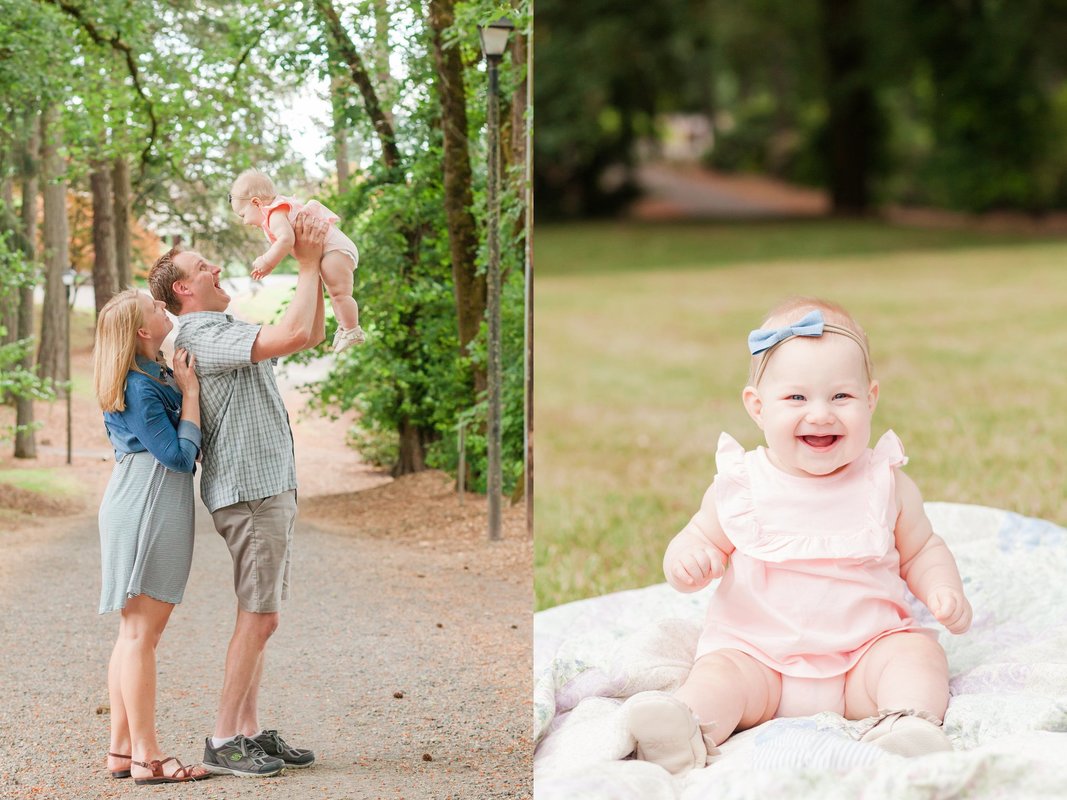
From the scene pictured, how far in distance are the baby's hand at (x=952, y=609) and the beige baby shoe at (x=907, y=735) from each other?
177 mm

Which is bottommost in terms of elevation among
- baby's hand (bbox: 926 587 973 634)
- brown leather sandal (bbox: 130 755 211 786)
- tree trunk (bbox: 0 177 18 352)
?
brown leather sandal (bbox: 130 755 211 786)

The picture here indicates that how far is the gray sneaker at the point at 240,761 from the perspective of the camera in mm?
1946

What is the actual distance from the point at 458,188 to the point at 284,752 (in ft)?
3.12

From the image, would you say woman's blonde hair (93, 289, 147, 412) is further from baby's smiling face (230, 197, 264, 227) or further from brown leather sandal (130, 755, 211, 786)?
brown leather sandal (130, 755, 211, 786)

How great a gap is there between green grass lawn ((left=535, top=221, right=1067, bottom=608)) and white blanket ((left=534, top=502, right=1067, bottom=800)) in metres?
0.74

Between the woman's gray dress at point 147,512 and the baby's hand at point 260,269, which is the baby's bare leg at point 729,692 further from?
the baby's hand at point 260,269

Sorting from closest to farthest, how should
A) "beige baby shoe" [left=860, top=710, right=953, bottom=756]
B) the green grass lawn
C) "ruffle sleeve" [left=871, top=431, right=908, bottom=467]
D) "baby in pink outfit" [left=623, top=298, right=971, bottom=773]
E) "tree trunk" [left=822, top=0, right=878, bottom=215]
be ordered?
1. "beige baby shoe" [left=860, top=710, right=953, bottom=756]
2. "baby in pink outfit" [left=623, top=298, right=971, bottom=773]
3. "ruffle sleeve" [left=871, top=431, right=908, bottom=467]
4. the green grass lawn
5. "tree trunk" [left=822, top=0, right=878, bottom=215]

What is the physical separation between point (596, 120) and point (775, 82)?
4.55 m

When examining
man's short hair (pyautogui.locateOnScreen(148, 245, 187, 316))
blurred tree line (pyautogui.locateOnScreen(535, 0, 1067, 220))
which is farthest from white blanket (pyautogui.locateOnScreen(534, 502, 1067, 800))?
blurred tree line (pyautogui.locateOnScreen(535, 0, 1067, 220))

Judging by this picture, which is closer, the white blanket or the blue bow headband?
the white blanket

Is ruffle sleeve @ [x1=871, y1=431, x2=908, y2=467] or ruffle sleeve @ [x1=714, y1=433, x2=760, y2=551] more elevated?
ruffle sleeve @ [x1=871, y1=431, x2=908, y2=467]

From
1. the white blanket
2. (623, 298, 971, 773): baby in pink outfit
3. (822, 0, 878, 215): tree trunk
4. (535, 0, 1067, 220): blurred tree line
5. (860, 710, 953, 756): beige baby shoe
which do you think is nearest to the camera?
the white blanket

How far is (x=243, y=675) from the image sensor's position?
198 centimetres

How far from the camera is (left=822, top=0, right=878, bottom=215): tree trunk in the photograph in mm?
18250
